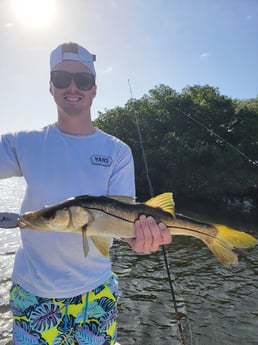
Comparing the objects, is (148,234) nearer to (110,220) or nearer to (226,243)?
(110,220)

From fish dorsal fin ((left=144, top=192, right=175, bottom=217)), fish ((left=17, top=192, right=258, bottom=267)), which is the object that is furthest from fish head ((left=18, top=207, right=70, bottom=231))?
fish dorsal fin ((left=144, top=192, right=175, bottom=217))

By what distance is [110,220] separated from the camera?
96.3 inches

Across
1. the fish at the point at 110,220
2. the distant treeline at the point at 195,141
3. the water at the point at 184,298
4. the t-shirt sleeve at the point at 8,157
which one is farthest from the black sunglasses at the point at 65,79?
the distant treeline at the point at 195,141

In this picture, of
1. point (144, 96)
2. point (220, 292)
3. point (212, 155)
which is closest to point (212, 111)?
point (212, 155)

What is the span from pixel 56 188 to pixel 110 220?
0.60 meters

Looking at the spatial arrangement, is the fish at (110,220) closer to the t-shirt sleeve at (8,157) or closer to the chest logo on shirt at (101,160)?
the chest logo on shirt at (101,160)

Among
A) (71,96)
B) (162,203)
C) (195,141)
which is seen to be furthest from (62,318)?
(195,141)

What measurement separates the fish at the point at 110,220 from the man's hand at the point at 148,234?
40 mm

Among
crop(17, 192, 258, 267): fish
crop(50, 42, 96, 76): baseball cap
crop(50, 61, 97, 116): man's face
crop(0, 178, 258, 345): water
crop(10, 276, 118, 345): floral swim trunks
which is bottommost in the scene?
crop(0, 178, 258, 345): water

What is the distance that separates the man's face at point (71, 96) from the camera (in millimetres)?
2992

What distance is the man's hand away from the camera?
8.14 ft

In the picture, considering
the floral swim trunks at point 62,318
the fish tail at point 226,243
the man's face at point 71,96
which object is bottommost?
the floral swim trunks at point 62,318

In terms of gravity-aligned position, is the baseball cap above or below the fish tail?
above

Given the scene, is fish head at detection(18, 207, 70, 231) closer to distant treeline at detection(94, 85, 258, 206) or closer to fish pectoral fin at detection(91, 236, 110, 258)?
fish pectoral fin at detection(91, 236, 110, 258)
